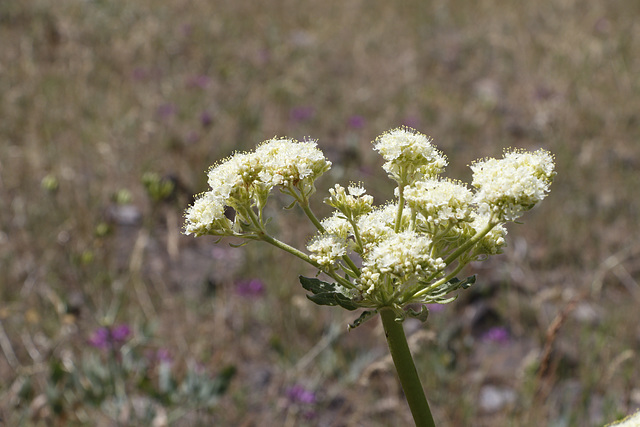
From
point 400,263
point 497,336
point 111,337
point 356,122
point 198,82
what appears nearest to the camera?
point 400,263

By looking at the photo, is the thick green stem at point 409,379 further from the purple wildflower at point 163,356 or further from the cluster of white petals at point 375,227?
the purple wildflower at point 163,356

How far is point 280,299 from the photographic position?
472cm

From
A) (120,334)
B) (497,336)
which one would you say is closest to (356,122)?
(497,336)

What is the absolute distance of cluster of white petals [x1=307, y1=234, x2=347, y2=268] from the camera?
62.4 inches

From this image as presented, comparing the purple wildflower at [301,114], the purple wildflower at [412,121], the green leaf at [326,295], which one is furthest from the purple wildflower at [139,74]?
the green leaf at [326,295]

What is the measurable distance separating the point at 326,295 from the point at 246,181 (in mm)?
381

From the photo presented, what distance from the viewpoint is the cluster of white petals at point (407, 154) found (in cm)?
172

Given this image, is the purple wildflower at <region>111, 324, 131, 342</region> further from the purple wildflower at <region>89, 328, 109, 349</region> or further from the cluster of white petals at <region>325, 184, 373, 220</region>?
the cluster of white petals at <region>325, 184, 373, 220</region>

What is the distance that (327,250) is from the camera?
5.25ft

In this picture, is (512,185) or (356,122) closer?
(512,185)

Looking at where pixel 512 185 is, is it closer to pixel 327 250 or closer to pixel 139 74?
pixel 327 250

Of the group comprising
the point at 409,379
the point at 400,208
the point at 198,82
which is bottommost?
the point at 409,379

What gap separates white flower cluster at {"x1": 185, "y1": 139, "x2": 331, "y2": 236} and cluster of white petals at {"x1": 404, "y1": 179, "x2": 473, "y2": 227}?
0.98 ft

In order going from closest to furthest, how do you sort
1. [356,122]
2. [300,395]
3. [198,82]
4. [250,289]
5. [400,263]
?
[400,263] → [300,395] → [250,289] → [356,122] → [198,82]
